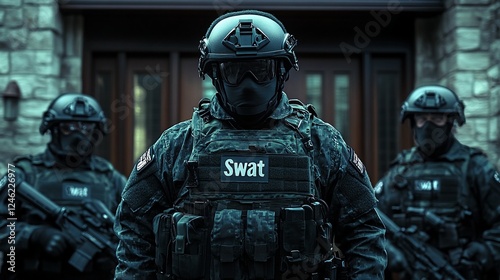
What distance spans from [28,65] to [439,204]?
3.77m

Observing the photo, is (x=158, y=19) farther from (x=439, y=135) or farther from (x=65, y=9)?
(x=439, y=135)

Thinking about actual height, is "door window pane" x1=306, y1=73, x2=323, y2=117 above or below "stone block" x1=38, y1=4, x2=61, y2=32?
below

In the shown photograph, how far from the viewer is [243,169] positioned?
312 cm

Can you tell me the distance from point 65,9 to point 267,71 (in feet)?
17.0

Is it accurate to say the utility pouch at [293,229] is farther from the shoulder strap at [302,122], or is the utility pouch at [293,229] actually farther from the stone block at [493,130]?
the stone block at [493,130]

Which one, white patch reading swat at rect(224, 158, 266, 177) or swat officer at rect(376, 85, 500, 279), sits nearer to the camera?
white patch reading swat at rect(224, 158, 266, 177)

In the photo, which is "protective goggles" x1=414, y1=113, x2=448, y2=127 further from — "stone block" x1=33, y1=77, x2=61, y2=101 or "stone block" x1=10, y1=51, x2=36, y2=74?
"stone block" x1=10, y1=51, x2=36, y2=74

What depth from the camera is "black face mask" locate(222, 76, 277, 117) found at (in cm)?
312

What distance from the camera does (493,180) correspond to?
19.9 feet

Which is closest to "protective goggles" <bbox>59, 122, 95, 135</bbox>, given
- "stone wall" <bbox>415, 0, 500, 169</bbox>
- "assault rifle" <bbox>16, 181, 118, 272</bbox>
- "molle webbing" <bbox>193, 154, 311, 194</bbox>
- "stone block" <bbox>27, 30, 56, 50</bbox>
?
"assault rifle" <bbox>16, 181, 118, 272</bbox>

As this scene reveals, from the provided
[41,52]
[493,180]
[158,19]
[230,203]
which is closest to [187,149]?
[230,203]

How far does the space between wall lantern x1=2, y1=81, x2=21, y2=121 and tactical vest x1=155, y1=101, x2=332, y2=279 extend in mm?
4626

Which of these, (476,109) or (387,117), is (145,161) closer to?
(476,109)

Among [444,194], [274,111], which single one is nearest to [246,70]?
[274,111]
